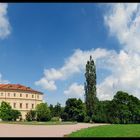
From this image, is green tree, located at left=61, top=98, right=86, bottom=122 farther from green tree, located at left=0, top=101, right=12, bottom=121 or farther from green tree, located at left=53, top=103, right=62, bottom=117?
green tree, located at left=53, top=103, right=62, bottom=117

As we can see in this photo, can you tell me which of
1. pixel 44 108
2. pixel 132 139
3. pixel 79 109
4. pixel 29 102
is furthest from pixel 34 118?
pixel 132 139

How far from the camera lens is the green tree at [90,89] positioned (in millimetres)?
47281

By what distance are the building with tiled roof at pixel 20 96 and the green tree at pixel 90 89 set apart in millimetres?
27833

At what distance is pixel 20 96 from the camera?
75.7 m

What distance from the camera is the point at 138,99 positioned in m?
48.5

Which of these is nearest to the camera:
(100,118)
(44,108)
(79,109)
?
(100,118)

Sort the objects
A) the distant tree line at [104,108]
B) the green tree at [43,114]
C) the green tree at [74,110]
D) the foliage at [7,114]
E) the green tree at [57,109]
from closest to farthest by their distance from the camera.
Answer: the distant tree line at [104,108] < the green tree at [74,110] < the green tree at [43,114] < the foliage at [7,114] < the green tree at [57,109]

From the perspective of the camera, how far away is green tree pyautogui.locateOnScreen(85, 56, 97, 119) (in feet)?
155

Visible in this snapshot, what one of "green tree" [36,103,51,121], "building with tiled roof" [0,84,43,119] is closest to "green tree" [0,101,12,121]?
"green tree" [36,103,51,121]

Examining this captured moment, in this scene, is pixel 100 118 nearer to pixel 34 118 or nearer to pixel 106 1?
pixel 34 118

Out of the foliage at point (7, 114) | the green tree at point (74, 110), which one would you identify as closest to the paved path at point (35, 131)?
the green tree at point (74, 110)

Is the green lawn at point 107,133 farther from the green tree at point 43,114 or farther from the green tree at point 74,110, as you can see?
the green tree at point 43,114

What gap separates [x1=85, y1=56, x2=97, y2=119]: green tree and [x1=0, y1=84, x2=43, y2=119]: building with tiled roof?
27833 mm

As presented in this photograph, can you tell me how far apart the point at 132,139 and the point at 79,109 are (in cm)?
4917
